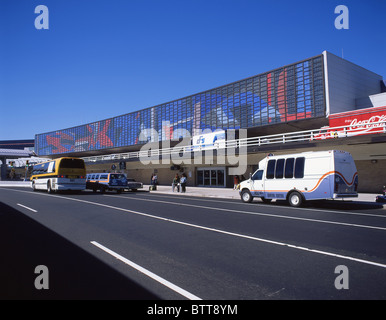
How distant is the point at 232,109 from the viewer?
46.9 m

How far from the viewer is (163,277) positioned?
402cm

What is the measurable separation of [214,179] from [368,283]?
2927 centimetres

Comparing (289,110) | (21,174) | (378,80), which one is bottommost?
(21,174)

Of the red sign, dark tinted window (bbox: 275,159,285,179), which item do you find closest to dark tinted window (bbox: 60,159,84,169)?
dark tinted window (bbox: 275,159,285,179)

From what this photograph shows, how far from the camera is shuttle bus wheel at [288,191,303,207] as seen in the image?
12.7 meters

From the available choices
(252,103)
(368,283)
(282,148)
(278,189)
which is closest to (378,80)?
(252,103)

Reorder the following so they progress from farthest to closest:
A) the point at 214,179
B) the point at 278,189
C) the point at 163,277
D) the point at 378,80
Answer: the point at 378,80 → the point at 214,179 → the point at 278,189 → the point at 163,277

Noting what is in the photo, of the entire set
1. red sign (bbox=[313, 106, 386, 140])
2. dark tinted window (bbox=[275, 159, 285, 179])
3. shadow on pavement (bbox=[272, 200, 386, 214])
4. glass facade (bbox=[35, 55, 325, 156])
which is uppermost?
glass facade (bbox=[35, 55, 325, 156])

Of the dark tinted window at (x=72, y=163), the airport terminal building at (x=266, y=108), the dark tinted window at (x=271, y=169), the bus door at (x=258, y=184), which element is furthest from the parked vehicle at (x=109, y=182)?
the dark tinted window at (x=271, y=169)

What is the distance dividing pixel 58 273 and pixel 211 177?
29.5m

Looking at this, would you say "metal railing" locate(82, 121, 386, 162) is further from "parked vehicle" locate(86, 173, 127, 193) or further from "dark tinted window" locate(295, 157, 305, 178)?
"parked vehicle" locate(86, 173, 127, 193)

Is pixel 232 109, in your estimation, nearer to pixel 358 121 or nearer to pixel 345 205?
pixel 358 121
